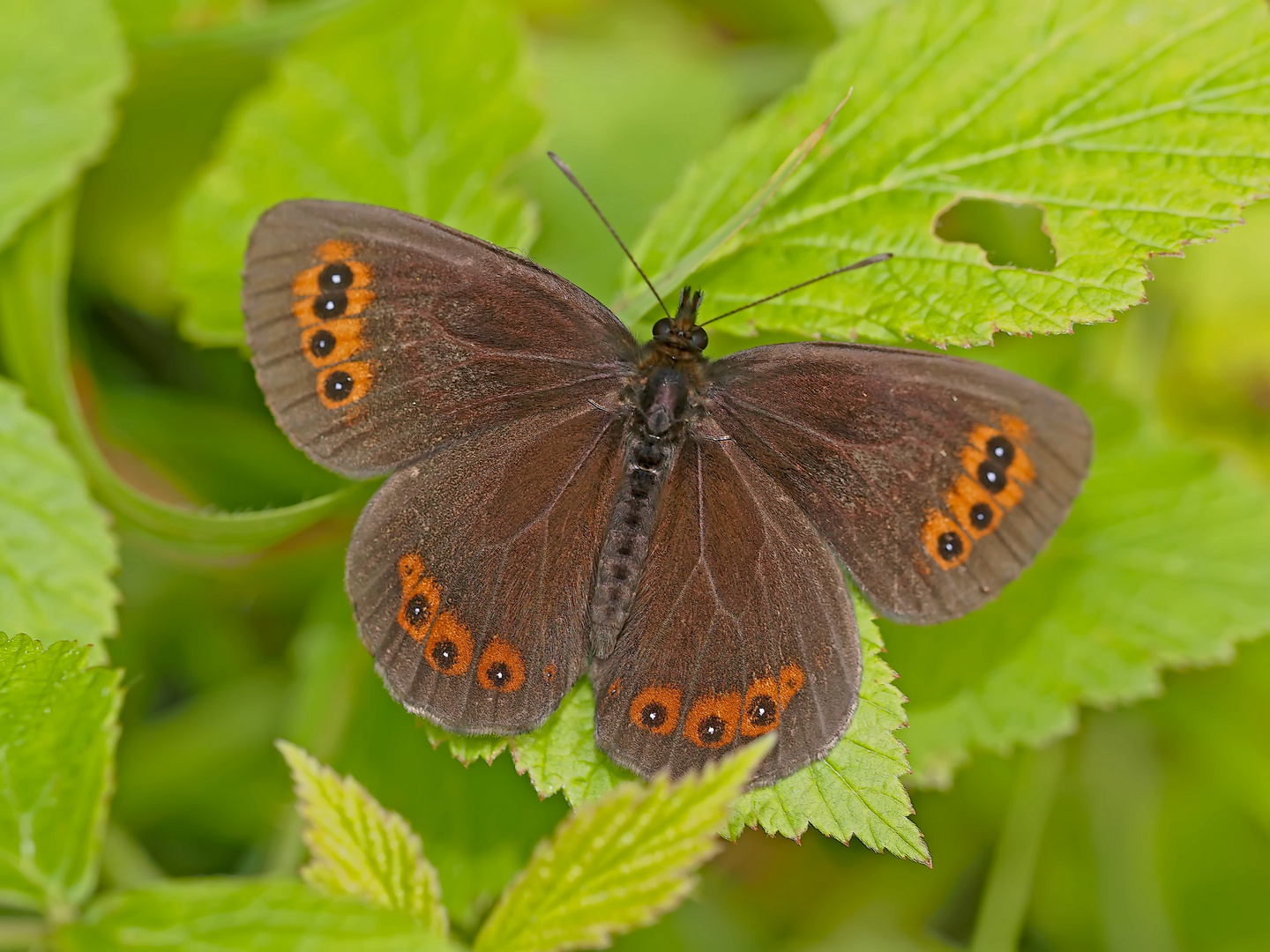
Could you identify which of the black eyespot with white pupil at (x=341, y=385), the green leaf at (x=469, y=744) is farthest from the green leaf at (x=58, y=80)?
the green leaf at (x=469, y=744)

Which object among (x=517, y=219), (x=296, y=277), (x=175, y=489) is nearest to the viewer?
(x=296, y=277)

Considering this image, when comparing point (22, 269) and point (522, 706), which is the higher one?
point (22, 269)

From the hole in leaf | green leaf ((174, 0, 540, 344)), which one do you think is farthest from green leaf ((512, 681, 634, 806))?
the hole in leaf

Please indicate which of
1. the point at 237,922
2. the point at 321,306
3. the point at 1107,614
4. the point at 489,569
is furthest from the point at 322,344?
the point at 1107,614

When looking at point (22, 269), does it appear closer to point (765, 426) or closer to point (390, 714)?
point (390, 714)

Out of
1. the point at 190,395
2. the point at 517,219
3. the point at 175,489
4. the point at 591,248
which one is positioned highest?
the point at 591,248

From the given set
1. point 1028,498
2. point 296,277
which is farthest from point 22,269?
point 1028,498

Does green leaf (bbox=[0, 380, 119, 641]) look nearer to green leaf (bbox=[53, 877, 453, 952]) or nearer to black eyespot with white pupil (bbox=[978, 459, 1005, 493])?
green leaf (bbox=[53, 877, 453, 952])

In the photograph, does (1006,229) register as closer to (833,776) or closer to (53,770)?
(833,776)
